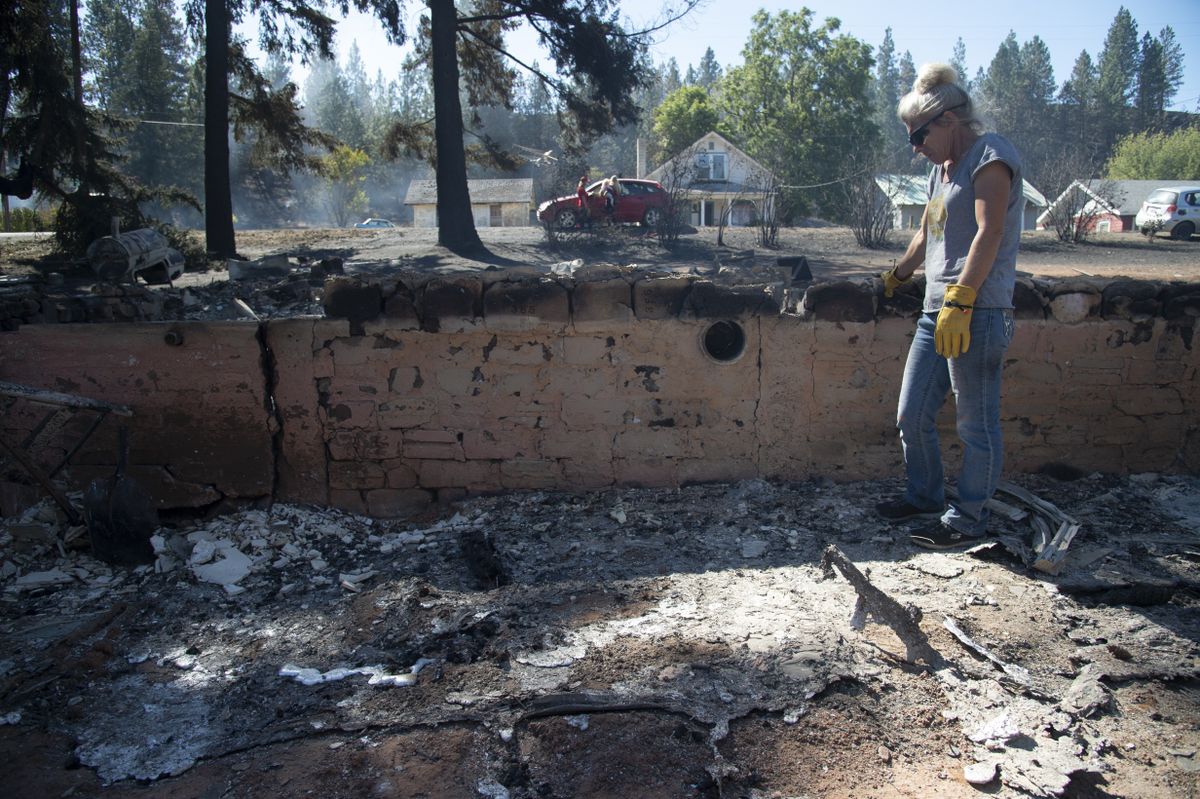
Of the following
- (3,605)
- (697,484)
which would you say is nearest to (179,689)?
(3,605)

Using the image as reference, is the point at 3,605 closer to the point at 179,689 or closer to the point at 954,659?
the point at 179,689

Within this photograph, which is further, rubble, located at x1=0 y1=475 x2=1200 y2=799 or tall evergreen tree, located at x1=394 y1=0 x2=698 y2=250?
tall evergreen tree, located at x1=394 y1=0 x2=698 y2=250

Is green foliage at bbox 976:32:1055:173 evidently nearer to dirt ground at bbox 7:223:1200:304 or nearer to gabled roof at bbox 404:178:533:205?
gabled roof at bbox 404:178:533:205

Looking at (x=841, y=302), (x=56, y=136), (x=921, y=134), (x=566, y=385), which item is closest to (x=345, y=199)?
(x=56, y=136)

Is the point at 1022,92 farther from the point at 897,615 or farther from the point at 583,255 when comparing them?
the point at 897,615

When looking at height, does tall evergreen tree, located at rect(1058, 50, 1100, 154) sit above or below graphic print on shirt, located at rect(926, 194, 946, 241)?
above

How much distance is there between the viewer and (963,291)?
3191mm

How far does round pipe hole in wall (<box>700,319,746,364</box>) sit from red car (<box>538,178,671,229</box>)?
10.6m

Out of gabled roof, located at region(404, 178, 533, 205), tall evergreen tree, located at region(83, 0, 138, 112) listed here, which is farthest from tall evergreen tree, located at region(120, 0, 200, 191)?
gabled roof, located at region(404, 178, 533, 205)

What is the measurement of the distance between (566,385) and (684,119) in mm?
45852

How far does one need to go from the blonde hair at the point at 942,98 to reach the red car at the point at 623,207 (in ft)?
37.1

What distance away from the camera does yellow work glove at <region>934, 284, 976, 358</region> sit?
3191 mm

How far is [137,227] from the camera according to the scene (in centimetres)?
1380

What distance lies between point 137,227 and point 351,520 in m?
11.9
